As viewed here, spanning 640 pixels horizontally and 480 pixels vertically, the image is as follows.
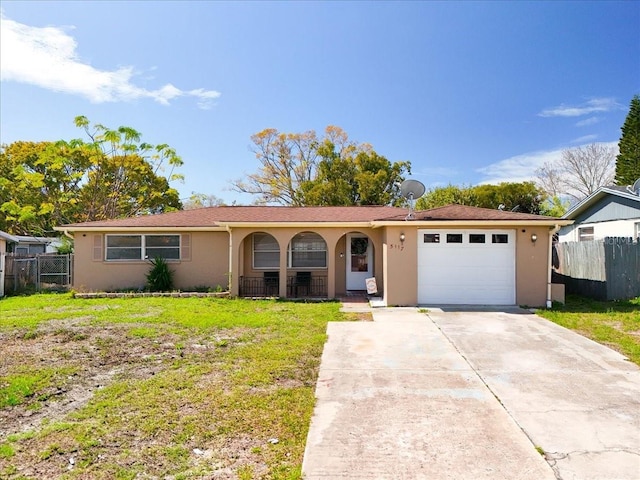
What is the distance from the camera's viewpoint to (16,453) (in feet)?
11.2

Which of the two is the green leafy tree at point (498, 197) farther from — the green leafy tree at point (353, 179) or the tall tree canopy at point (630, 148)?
the tall tree canopy at point (630, 148)

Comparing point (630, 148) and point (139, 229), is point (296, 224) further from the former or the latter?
point (630, 148)

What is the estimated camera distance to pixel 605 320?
930cm

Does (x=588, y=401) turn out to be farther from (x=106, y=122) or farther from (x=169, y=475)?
(x=106, y=122)

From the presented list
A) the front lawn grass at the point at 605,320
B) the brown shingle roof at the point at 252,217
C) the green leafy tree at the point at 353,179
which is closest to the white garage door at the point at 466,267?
the front lawn grass at the point at 605,320

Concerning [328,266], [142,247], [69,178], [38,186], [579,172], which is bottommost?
[328,266]

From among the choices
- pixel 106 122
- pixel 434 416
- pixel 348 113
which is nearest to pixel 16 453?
pixel 434 416

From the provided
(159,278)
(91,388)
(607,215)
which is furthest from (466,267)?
(159,278)

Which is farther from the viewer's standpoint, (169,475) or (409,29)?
(409,29)

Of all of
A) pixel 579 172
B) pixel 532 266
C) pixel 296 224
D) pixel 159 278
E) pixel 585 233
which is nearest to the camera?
pixel 532 266

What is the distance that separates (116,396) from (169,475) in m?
2.00

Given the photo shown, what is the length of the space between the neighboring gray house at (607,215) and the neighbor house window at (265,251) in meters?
9.85

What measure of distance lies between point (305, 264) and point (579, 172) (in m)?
33.8

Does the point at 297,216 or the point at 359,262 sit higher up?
the point at 297,216
